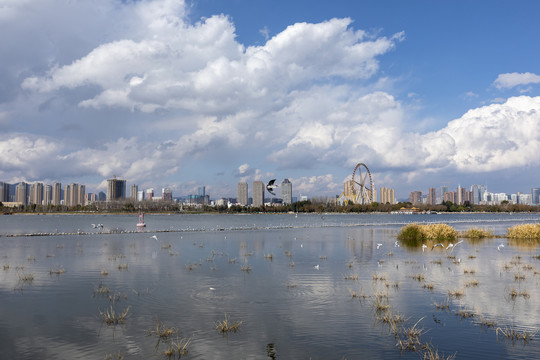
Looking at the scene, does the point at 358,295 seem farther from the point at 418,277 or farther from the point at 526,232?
the point at 526,232

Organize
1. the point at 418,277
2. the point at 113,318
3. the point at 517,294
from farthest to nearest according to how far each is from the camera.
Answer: the point at 418,277, the point at 517,294, the point at 113,318

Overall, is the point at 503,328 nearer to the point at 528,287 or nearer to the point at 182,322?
the point at 528,287

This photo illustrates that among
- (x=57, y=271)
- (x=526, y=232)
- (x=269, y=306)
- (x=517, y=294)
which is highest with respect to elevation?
(x=526, y=232)

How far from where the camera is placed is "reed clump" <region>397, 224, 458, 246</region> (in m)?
50.6

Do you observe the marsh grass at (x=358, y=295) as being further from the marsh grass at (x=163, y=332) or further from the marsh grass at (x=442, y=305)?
the marsh grass at (x=163, y=332)

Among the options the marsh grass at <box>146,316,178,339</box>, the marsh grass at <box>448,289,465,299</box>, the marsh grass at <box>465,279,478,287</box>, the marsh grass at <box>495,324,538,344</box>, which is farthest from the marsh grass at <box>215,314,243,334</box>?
the marsh grass at <box>465,279,478,287</box>

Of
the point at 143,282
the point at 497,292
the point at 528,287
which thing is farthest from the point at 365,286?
the point at 143,282

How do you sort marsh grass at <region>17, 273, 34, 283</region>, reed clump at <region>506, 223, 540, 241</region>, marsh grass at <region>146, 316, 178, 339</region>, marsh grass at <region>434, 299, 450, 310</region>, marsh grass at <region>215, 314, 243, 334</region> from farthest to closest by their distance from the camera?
reed clump at <region>506, 223, 540, 241</region> < marsh grass at <region>17, 273, 34, 283</region> < marsh grass at <region>434, 299, 450, 310</region> < marsh grass at <region>215, 314, 243, 334</region> < marsh grass at <region>146, 316, 178, 339</region>

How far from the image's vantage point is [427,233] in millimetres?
51375

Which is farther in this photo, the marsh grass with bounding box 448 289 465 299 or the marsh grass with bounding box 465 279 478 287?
the marsh grass with bounding box 465 279 478 287

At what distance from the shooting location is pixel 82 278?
24.0 m

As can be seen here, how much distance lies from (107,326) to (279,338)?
5.88m

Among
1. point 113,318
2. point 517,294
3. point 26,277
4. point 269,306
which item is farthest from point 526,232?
point 26,277

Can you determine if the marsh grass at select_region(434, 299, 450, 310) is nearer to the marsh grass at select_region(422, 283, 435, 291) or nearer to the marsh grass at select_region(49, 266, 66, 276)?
the marsh grass at select_region(422, 283, 435, 291)
